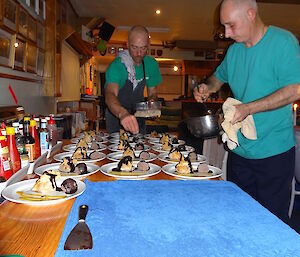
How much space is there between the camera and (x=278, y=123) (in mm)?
1810

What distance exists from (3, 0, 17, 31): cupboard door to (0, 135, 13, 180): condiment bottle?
171cm

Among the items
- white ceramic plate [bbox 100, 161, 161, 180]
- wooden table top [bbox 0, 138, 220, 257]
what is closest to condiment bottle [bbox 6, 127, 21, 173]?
wooden table top [bbox 0, 138, 220, 257]

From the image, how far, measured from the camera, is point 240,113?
1.54 meters

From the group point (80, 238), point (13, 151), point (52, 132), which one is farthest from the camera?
point (52, 132)

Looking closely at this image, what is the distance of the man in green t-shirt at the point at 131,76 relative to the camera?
107 inches

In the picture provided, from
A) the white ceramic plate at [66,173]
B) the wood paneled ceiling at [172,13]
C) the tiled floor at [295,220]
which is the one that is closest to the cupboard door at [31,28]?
the white ceramic plate at [66,173]

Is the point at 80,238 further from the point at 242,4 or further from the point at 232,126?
the point at 242,4

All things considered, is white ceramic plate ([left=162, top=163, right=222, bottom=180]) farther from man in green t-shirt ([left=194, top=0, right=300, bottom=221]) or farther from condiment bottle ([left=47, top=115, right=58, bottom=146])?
condiment bottle ([left=47, top=115, right=58, bottom=146])

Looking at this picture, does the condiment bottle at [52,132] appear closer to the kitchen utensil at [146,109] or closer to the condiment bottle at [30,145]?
the condiment bottle at [30,145]

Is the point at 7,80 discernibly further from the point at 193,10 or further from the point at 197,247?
the point at 193,10

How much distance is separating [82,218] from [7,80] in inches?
90.9

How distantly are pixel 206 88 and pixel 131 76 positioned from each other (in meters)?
1.00

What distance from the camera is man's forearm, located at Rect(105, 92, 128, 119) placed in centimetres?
221

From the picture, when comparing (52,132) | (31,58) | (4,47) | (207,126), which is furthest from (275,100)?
(31,58)
